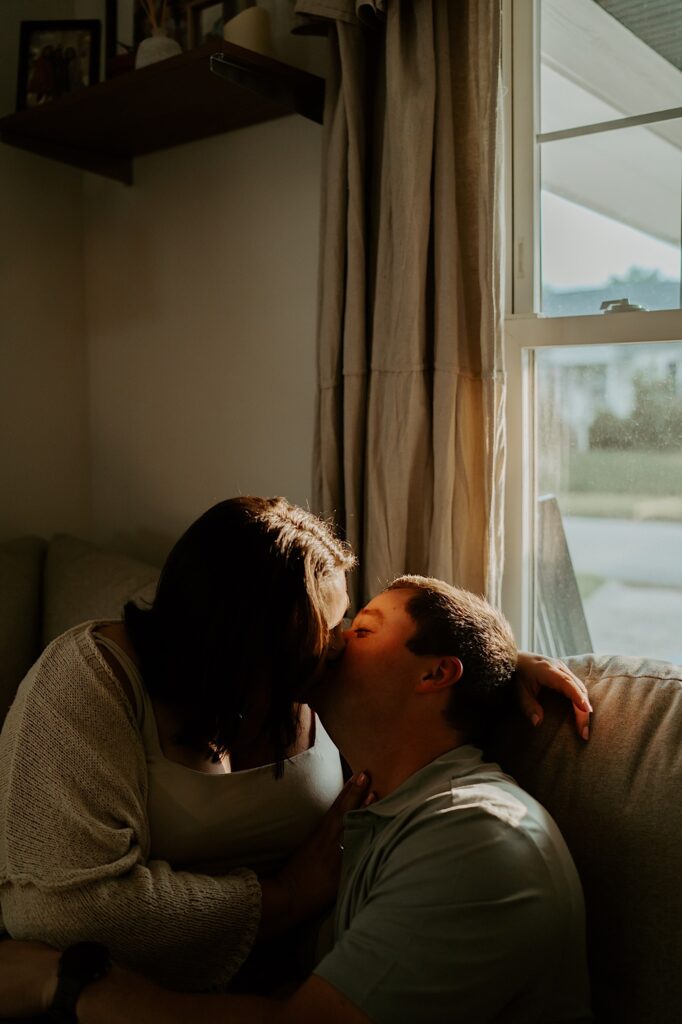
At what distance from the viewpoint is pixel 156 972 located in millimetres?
1170

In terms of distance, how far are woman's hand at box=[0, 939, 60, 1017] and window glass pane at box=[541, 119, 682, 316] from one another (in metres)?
1.44

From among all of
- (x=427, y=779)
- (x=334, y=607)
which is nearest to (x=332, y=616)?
(x=334, y=607)

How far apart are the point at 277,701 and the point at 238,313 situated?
1287 mm

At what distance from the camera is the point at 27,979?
3.52 ft

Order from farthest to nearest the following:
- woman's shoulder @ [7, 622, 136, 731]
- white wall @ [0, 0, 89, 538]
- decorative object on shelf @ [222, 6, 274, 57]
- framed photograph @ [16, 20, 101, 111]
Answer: white wall @ [0, 0, 89, 538]
framed photograph @ [16, 20, 101, 111]
decorative object on shelf @ [222, 6, 274, 57]
woman's shoulder @ [7, 622, 136, 731]

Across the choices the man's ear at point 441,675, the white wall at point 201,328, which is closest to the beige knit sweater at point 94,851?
the man's ear at point 441,675

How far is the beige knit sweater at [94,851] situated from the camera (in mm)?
1113

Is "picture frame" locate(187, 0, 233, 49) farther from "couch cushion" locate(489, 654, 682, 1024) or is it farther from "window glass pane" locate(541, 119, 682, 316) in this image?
"couch cushion" locate(489, 654, 682, 1024)

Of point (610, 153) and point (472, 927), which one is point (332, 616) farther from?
A: point (610, 153)

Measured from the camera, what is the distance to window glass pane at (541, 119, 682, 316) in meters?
1.85

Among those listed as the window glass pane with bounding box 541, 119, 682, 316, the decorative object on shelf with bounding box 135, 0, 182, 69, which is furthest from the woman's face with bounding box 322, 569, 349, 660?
the decorative object on shelf with bounding box 135, 0, 182, 69

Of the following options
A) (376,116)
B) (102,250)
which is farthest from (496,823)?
(102,250)

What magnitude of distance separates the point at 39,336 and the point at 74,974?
1.91 m

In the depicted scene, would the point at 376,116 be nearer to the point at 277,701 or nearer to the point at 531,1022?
the point at 277,701
